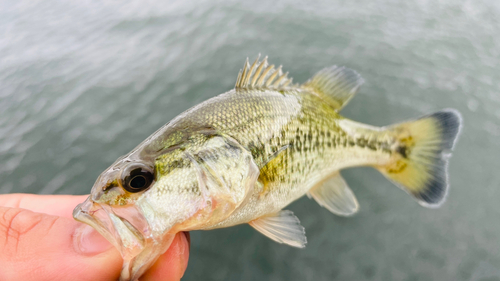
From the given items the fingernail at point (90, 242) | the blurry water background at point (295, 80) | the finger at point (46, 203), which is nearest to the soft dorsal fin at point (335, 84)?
the blurry water background at point (295, 80)

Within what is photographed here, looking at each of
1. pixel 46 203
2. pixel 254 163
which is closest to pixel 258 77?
pixel 254 163

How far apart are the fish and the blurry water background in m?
0.75

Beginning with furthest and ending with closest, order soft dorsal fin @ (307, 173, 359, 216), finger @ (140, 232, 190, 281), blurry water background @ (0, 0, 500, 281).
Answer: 1. blurry water background @ (0, 0, 500, 281)
2. soft dorsal fin @ (307, 173, 359, 216)
3. finger @ (140, 232, 190, 281)

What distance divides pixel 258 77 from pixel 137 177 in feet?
3.42

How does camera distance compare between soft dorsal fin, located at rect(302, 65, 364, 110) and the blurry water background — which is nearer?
soft dorsal fin, located at rect(302, 65, 364, 110)

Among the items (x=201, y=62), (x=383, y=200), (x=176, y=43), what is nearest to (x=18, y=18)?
(x=176, y=43)

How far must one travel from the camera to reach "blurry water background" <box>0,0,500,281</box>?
241 centimetres

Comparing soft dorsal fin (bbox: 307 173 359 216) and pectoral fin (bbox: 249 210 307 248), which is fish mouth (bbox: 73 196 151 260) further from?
soft dorsal fin (bbox: 307 173 359 216)

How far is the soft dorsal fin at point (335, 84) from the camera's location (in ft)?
6.81

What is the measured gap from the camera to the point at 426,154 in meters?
2.00

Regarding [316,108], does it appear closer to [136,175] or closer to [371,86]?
[136,175]

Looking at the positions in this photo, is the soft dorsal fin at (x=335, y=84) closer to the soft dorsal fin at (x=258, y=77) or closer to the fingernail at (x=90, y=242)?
the soft dorsal fin at (x=258, y=77)

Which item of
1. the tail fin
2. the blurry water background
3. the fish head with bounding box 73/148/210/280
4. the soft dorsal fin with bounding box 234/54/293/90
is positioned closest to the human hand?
the fish head with bounding box 73/148/210/280

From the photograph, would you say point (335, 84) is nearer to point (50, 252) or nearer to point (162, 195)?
point (162, 195)
